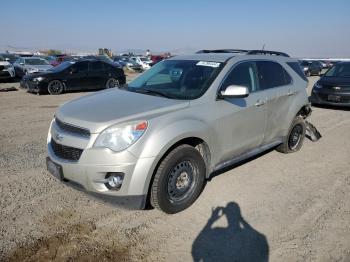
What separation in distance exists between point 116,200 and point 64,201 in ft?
3.33

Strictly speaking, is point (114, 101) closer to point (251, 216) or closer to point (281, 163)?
point (251, 216)

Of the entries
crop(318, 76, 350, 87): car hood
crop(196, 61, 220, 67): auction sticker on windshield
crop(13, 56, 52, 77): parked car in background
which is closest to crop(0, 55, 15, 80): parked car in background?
crop(13, 56, 52, 77): parked car in background

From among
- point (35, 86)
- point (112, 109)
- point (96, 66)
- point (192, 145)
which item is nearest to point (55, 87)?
point (35, 86)

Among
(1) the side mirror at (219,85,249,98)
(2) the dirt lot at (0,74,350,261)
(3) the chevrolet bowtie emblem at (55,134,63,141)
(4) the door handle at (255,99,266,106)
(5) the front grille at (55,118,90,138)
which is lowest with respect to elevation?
(2) the dirt lot at (0,74,350,261)

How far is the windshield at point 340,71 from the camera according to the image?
11894 millimetres

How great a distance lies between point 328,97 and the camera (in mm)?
11297

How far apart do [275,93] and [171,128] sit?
7.77ft

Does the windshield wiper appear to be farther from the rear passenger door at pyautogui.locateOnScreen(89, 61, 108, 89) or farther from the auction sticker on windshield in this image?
the rear passenger door at pyautogui.locateOnScreen(89, 61, 108, 89)

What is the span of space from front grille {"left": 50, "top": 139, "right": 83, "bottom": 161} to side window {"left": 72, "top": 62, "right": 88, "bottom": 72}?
12.4 metres

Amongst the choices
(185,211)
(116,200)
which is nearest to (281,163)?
(185,211)

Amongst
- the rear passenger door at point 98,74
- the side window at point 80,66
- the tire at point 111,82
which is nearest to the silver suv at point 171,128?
the side window at point 80,66

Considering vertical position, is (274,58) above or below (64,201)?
above

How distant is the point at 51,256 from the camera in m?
3.24

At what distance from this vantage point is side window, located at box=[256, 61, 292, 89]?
5324 mm
